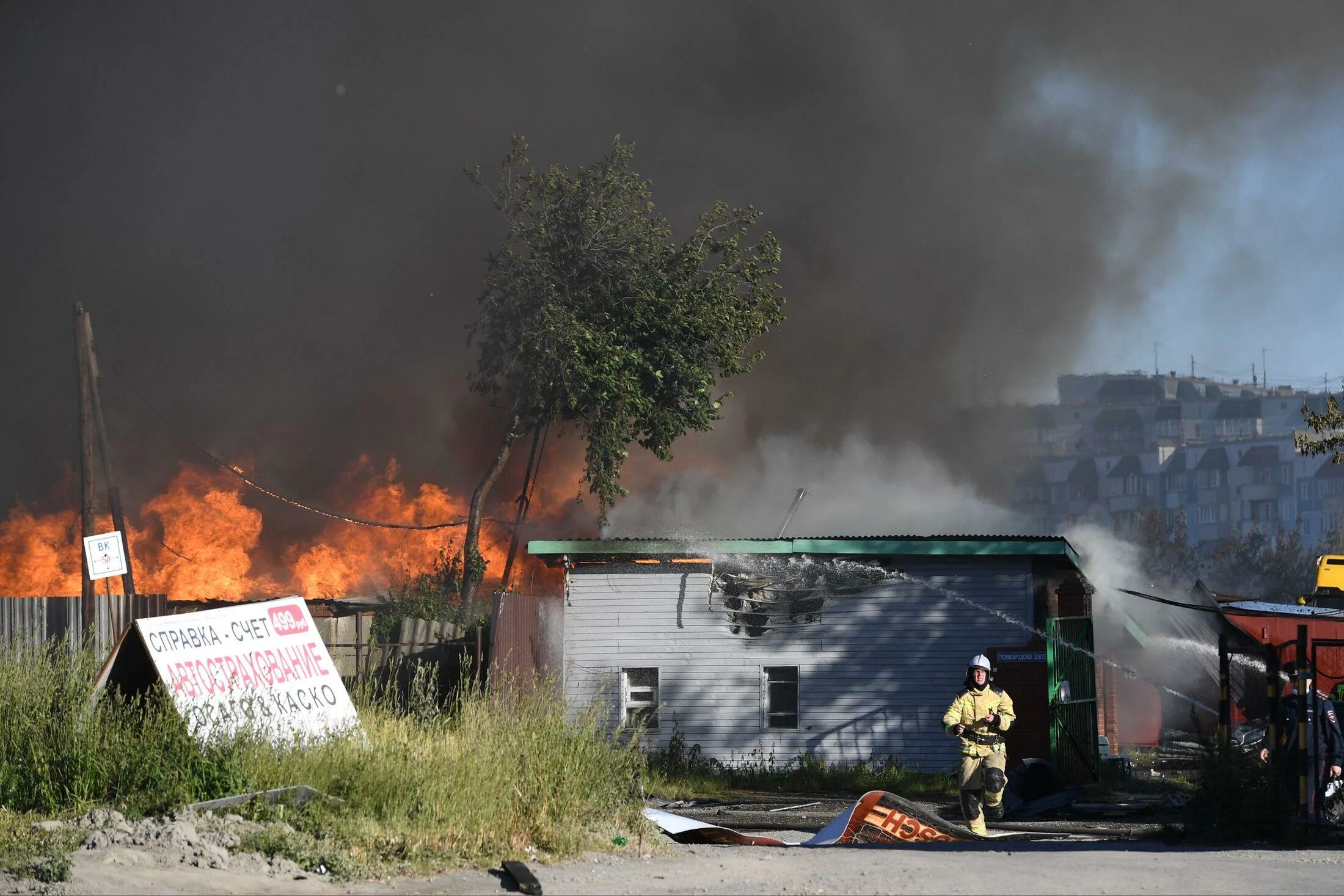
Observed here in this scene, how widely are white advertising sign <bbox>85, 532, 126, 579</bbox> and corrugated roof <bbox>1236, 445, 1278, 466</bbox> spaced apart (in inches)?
5285

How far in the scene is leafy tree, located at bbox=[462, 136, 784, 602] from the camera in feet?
96.8

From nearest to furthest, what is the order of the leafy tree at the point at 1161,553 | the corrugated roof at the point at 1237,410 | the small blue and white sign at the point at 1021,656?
the small blue and white sign at the point at 1021,656 → the leafy tree at the point at 1161,553 → the corrugated roof at the point at 1237,410

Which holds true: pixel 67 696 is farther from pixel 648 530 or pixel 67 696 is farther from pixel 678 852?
pixel 648 530

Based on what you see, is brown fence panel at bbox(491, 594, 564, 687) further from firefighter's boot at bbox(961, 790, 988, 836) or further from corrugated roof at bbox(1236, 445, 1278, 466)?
corrugated roof at bbox(1236, 445, 1278, 466)

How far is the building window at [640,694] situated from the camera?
66.7 feet

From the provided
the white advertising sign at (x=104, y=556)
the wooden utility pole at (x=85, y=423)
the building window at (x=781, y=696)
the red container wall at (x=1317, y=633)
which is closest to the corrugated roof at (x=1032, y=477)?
the red container wall at (x=1317, y=633)

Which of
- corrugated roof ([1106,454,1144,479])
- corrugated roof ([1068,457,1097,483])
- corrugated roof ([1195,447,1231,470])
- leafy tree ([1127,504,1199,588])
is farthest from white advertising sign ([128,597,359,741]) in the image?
corrugated roof ([1195,447,1231,470])

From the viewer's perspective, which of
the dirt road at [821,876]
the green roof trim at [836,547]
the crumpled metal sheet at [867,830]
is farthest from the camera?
the green roof trim at [836,547]

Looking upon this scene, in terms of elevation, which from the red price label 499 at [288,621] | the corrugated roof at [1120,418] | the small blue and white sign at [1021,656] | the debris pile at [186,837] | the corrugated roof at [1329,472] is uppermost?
the corrugated roof at [1120,418]

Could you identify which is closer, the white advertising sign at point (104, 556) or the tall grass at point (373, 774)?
the tall grass at point (373, 774)

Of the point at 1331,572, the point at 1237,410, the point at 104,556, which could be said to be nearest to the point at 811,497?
the point at 1331,572

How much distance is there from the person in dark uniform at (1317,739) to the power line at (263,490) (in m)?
25.9

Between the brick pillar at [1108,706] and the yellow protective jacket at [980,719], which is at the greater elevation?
the yellow protective jacket at [980,719]

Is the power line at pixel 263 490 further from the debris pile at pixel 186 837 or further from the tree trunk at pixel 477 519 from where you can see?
the debris pile at pixel 186 837
